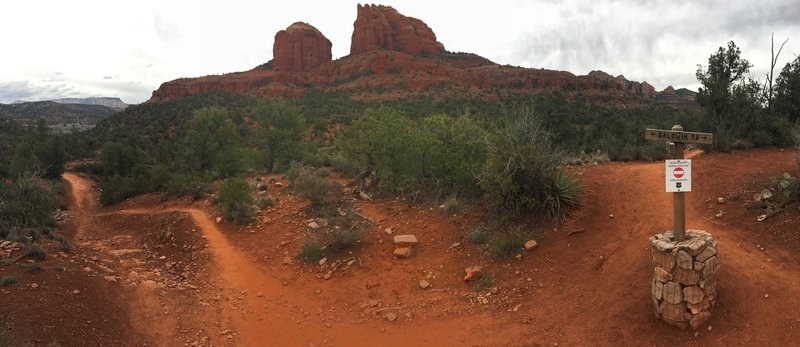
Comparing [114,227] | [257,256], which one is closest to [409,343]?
[257,256]

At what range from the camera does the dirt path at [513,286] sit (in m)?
5.69

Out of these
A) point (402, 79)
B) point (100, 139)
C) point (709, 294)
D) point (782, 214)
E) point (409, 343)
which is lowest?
point (409, 343)

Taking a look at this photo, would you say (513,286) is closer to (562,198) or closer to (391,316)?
(391,316)

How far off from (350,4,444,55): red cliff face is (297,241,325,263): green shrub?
87.4 metres

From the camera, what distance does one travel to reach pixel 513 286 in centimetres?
730

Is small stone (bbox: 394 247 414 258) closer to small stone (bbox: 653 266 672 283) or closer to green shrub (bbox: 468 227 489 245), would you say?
green shrub (bbox: 468 227 489 245)

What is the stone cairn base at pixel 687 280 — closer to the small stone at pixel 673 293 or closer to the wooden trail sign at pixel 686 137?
the small stone at pixel 673 293

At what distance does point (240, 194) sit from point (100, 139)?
42.3 m

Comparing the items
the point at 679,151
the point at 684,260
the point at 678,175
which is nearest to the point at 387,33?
the point at 679,151

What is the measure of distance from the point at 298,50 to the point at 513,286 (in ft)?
309

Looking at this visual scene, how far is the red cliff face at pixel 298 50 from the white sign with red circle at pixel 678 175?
299 ft

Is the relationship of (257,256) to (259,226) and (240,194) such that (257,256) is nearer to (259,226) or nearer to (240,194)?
(259,226)

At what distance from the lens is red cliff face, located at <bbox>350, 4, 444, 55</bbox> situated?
308ft

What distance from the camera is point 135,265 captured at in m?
9.63
